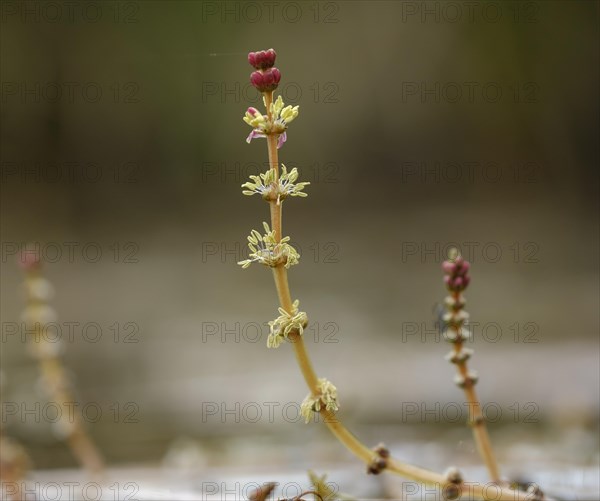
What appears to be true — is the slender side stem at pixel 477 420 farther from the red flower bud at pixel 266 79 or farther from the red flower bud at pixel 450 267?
the red flower bud at pixel 266 79

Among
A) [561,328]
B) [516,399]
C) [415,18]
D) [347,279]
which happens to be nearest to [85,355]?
[347,279]

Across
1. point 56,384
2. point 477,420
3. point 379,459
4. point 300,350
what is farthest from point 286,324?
point 56,384

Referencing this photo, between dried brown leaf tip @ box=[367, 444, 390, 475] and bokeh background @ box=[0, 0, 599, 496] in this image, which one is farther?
bokeh background @ box=[0, 0, 599, 496]

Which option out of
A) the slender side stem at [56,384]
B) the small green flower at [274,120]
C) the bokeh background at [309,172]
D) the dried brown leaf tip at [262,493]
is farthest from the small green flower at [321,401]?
the bokeh background at [309,172]

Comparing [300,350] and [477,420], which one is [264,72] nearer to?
[300,350]

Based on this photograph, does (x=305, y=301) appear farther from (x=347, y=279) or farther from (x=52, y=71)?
(x=52, y=71)

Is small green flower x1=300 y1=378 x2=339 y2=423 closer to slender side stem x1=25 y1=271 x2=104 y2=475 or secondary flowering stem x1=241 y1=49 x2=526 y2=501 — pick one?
secondary flowering stem x1=241 y1=49 x2=526 y2=501

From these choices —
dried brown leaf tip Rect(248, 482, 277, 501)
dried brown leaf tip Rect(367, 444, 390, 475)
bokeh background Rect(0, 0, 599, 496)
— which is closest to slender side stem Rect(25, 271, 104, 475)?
dried brown leaf tip Rect(248, 482, 277, 501)
